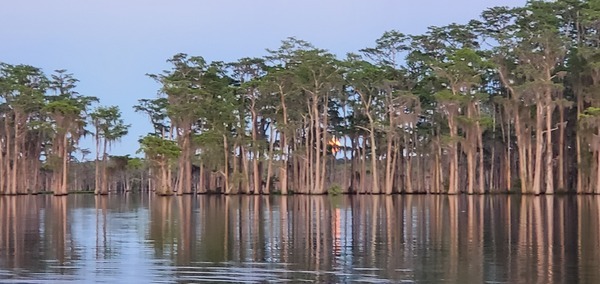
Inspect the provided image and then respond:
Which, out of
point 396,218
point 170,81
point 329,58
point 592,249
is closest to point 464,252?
point 592,249

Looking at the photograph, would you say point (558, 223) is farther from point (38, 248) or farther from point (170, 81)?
point (170, 81)

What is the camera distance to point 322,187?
2466 inches

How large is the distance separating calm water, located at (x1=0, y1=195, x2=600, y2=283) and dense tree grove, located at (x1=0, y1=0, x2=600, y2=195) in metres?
29.1

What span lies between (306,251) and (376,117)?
46905 millimetres

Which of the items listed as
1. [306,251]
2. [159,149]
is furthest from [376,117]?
[306,251]

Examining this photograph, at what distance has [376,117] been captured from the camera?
6312 centimetres

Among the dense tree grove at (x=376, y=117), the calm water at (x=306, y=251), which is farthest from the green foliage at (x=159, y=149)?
the calm water at (x=306, y=251)

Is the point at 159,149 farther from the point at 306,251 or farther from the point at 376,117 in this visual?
the point at 306,251

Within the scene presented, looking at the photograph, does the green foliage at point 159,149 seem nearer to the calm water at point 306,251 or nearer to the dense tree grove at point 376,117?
the dense tree grove at point 376,117

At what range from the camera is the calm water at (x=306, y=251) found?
42.9 ft

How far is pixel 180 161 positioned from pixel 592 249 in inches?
2017

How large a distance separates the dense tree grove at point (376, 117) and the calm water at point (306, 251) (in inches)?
1147

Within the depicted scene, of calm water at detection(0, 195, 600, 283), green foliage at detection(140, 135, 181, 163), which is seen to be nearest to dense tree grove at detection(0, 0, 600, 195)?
green foliage at detection(140, 135, 181, 163)

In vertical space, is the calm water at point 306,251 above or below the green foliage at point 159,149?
below
